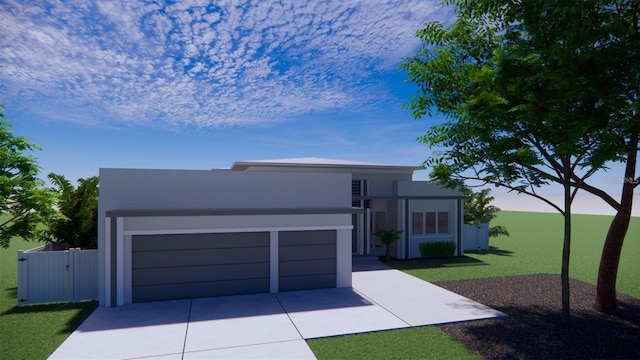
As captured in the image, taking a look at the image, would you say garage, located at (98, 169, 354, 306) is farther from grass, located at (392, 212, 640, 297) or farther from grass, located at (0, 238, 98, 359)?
grass, located at (392, 212, 640, 297)

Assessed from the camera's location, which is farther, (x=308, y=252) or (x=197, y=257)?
(x=308, y=252)

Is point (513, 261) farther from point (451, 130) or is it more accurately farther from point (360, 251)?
point (451, 130)

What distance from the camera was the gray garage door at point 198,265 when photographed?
1133 centimetres

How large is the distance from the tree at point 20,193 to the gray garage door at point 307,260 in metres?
7.23

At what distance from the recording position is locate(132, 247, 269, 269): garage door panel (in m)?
11.3

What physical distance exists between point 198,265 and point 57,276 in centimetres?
415

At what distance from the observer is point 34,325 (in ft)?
30.5

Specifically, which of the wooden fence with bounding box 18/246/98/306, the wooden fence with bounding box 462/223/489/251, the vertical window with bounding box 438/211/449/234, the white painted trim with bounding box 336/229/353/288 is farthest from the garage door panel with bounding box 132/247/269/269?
the wooden fence with bounding box 462/223/489/251

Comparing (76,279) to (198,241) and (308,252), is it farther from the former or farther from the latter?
(308,252)

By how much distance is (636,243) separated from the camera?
996 inches

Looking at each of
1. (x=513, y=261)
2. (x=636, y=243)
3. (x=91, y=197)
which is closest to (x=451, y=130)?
(x=513, y=261)

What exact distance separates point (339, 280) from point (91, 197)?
993cm

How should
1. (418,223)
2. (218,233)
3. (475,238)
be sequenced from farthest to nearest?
(475,238)
(418,223)
(218,233)

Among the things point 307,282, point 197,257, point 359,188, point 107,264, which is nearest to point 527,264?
point 359,188
